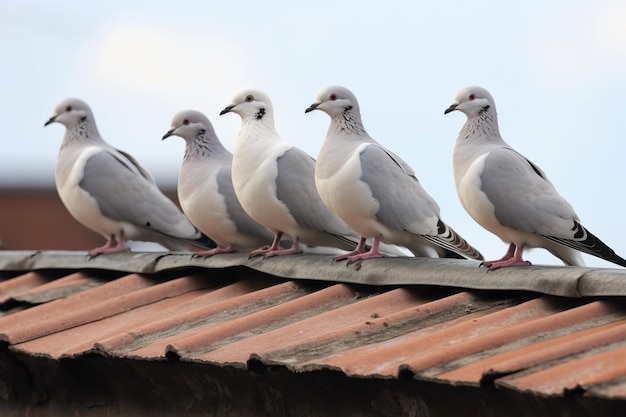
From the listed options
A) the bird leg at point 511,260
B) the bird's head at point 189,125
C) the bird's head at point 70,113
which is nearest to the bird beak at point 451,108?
the bird leg at point 511,260

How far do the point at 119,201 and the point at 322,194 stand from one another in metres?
2.24

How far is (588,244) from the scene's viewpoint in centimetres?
557

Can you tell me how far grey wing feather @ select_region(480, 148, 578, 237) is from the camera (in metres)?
5.64

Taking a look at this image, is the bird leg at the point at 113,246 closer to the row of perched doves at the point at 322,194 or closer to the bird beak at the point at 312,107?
the row of perched doves at the point at 322,194

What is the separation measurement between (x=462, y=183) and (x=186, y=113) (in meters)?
2.48

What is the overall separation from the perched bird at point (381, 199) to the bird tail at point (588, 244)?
67 cm

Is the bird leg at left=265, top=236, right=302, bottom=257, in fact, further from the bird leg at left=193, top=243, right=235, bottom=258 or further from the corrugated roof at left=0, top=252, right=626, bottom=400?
the bird leg at left=193, top=243, right=235, bottom=258

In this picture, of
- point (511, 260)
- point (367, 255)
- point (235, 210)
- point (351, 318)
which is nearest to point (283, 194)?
point (235, 210)

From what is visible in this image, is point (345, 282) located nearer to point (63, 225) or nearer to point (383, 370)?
point (383, 370)

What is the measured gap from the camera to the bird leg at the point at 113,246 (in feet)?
23.6

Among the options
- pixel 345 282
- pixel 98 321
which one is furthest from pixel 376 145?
pixel 98 321

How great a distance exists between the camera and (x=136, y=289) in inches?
243

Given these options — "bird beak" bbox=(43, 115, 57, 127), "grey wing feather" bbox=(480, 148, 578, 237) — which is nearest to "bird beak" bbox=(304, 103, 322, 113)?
"grey wing feather" bbox=(480, 148, 578, 237)

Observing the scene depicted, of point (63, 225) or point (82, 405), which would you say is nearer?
point (82, 405)
